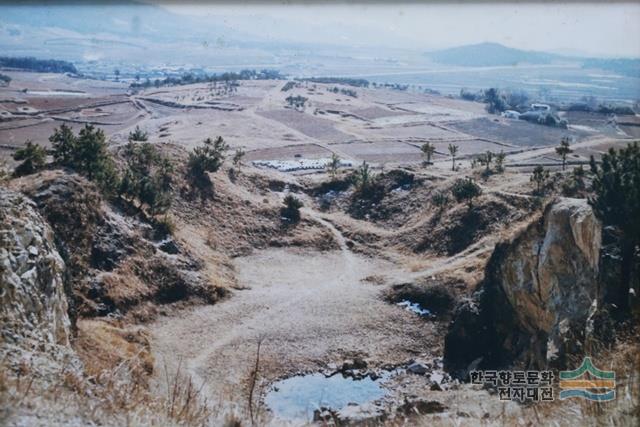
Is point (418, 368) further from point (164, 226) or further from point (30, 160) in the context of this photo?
point (30, 160)

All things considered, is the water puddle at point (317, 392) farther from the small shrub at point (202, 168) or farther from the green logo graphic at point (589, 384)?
the small shrub at point (202, 168)

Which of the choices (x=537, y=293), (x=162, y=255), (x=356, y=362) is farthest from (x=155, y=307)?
(x=537, y=293)

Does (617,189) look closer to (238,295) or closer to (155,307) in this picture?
(238,295)

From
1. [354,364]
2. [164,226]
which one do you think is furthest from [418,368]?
[164,226]

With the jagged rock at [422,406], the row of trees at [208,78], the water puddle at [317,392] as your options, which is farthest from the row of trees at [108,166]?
the row of trees at [208,78]

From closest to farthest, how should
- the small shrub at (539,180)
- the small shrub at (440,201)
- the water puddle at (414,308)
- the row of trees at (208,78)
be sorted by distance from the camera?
the water puddle at (414,308), the small shrub at (539,180), the small shrub at (440,201), the row of trees at (208,78)

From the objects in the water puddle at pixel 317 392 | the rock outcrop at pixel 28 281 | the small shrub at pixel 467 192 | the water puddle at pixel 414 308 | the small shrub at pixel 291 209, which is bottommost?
the water puddle at pixel 317 392
